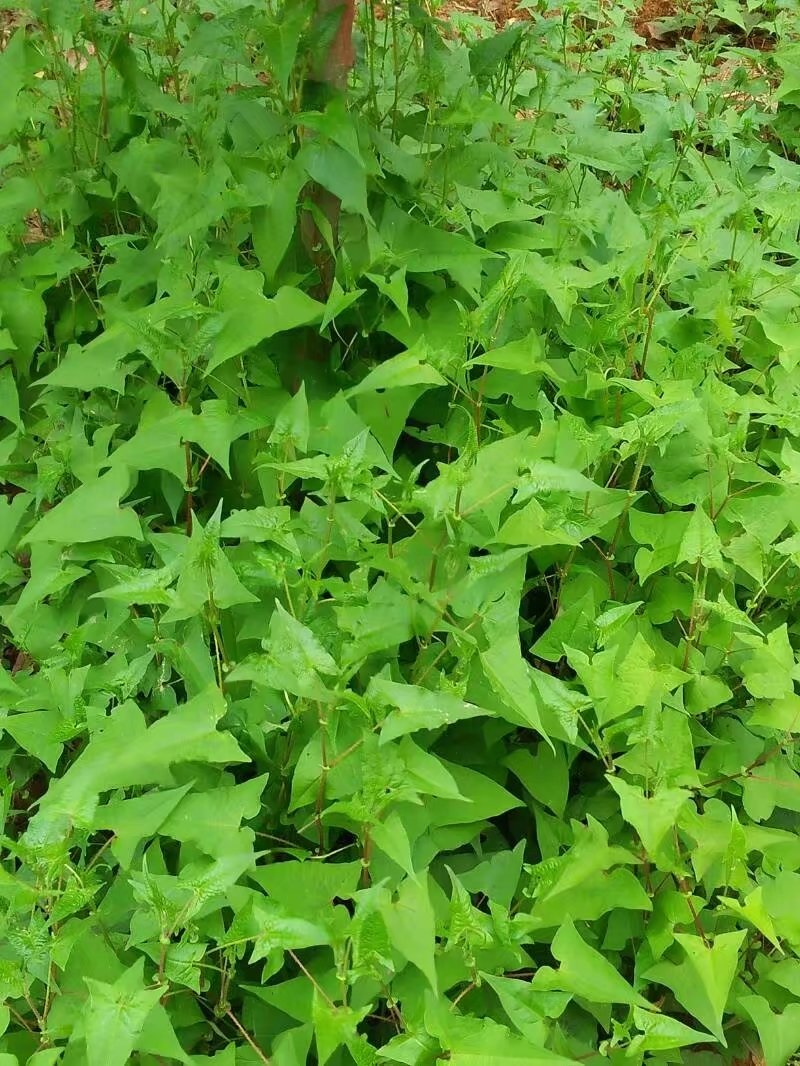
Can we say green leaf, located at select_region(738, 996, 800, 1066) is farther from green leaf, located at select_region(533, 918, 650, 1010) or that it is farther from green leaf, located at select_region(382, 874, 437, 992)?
green leaf, located at select_region(382, 874, 437, 992)

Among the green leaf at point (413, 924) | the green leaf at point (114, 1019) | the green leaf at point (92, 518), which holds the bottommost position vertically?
the green leaf at point (413, 924)

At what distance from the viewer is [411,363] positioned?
160 cm

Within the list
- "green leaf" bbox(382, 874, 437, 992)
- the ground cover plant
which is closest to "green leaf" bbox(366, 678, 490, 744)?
the ground cover plant

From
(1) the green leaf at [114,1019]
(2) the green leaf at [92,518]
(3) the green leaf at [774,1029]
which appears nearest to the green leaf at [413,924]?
(1) the green leaf at [114,1019]

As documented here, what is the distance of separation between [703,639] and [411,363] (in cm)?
70

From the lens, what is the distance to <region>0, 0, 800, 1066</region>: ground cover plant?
1.22m

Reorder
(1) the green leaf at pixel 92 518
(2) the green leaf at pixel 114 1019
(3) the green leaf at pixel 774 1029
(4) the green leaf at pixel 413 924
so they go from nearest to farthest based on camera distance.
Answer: (2) the green leaf at pixel 114 1019 < (4) the green leaf at pixel 413 924 < (3) the green leaf at pixel 774 1029 < (1) the green leaf at pixel 92 518

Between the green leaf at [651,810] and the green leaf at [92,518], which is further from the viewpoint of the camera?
the green leaf at [92,518]

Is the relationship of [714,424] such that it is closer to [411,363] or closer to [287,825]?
[411,363]

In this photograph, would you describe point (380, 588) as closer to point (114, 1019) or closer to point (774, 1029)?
point (114, 1019)

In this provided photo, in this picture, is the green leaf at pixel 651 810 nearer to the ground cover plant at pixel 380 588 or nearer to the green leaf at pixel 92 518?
the ground cover plant at pixel 380 588

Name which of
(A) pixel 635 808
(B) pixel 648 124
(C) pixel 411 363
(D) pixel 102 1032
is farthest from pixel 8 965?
(B) pixel 648 124

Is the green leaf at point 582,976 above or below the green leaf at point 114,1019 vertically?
below

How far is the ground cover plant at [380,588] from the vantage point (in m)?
1.22
